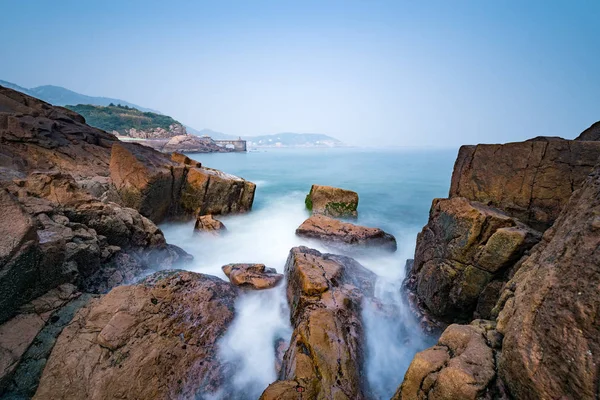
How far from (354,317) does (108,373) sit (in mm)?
3517

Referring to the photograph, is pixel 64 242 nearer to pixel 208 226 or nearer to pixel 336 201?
pixel 208 226

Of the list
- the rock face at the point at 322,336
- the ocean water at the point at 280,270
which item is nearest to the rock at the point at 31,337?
the ocean water at the point at 280,270

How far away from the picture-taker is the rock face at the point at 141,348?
10.2 feet

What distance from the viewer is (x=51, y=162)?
29.2 feet

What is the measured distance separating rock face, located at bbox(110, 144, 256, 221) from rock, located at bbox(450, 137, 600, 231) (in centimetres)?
885

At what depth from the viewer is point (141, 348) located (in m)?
3.48

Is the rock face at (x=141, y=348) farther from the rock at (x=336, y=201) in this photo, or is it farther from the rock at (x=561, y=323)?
the rock at (x=336, y=201)

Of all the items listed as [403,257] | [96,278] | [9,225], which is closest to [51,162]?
Result: [96,278]

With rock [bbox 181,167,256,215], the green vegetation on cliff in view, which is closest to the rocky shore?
rock [bbox 181,167,256,215]

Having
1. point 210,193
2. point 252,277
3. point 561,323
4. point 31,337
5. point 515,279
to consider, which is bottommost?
point 252,277

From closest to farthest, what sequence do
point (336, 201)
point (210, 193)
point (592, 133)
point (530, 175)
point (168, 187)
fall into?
point (530, 175) < point (592, 133) < point (168, 187) < point (210, 193) < point (336, 201)

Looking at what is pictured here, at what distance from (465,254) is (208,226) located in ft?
26.5

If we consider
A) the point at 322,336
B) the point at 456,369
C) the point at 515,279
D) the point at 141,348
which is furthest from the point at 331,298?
the point at 141,348

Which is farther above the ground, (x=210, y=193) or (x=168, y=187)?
(x=168, y=187)
